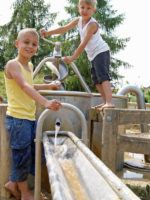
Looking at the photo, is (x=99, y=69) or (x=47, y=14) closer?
(x=99, y=69)

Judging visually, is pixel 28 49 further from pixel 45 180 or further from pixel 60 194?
pixel 60 194

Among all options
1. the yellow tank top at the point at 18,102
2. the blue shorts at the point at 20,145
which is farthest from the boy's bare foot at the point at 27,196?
the yellow tank top at the point at 18,102

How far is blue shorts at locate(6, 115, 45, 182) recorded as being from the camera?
2.00 metres

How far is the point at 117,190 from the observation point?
0.95 meters

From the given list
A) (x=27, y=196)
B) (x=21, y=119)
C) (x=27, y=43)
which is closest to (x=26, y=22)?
(x=27, y=43)

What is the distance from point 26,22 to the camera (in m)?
20.2

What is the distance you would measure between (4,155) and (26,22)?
760 inches

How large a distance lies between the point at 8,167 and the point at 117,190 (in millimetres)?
1465

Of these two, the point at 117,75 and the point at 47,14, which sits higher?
the point at 47,14

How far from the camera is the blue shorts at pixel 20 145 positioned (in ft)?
6.56

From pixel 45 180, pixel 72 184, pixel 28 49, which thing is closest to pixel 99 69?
pixel 28 49

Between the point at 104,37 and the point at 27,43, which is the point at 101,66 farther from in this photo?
the point at 104,37

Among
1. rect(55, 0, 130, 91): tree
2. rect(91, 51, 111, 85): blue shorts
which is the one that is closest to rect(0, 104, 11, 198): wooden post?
rect(91, 51, 111, 85): blue shorts

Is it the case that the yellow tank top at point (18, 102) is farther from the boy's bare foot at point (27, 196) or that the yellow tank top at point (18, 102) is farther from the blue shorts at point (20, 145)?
the boy's bare foot at point (27, 196)
